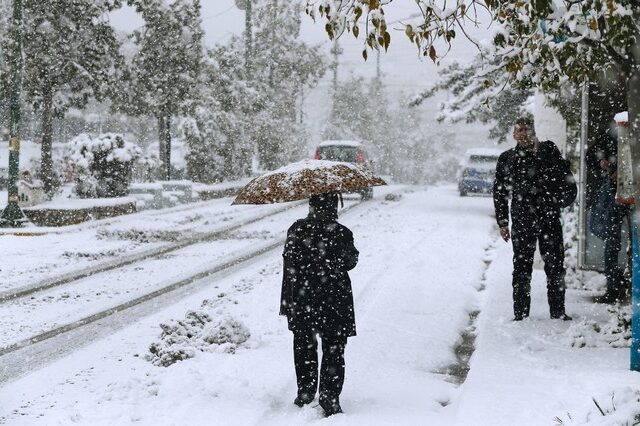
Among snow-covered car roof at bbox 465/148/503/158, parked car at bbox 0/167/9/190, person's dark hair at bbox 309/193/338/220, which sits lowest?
parked car at bbox 0/167/9/190

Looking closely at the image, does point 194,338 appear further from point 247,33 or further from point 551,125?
point 247,33

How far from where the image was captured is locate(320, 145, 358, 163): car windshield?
80.4ft

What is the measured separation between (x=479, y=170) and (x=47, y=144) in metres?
14.2

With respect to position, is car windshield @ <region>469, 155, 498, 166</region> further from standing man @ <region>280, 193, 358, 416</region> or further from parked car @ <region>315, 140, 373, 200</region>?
standing man @ <region>280, 193, 358, 416</region>

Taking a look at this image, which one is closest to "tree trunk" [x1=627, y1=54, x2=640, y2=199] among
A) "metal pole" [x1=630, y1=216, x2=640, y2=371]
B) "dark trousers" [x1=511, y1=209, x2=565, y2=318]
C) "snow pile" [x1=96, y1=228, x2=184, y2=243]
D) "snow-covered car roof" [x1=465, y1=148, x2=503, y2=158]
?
"metal pole" [x1=630, y1=216, x2=640, y2=371]

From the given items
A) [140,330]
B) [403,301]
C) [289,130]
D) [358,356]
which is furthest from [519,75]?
[289,130]

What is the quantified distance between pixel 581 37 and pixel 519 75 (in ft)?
2.05

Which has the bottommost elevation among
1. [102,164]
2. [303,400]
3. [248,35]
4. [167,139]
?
[303,400]

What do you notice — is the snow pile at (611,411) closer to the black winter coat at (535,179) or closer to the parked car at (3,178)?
the black winter coat at (535,179)

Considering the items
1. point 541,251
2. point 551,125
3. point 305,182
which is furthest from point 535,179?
point 551,125

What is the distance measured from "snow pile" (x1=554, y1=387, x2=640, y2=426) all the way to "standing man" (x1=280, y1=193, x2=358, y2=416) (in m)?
1.40

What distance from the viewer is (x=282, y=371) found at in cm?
582

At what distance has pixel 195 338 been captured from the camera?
658 cm

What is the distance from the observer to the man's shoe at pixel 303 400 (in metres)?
4.98
